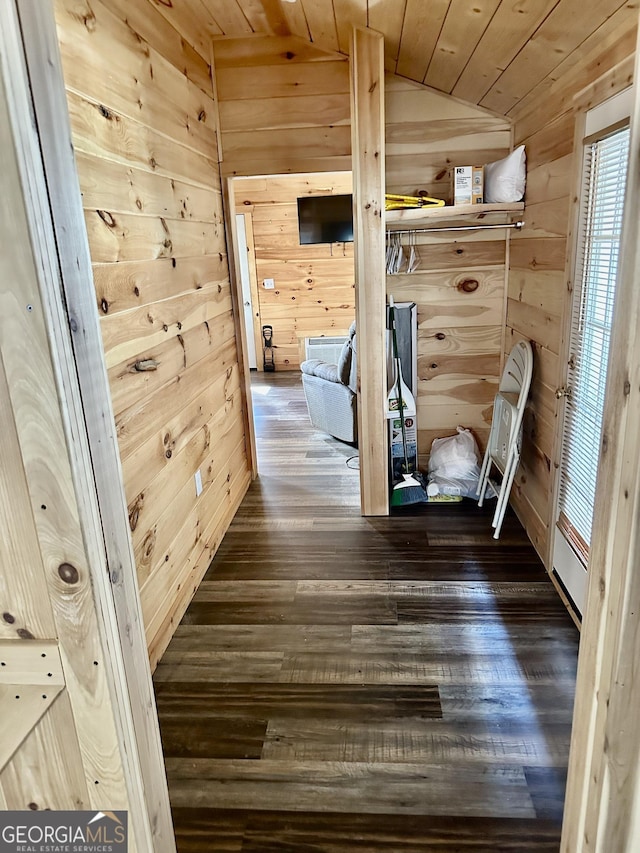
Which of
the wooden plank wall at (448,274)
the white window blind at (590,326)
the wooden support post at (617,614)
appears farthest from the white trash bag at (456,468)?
the wooden support post at (617,614)

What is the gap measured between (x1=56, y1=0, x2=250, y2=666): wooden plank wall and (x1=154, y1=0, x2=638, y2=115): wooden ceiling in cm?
37

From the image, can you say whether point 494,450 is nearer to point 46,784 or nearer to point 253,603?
point 253,603

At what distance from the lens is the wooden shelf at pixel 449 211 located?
10.2ft

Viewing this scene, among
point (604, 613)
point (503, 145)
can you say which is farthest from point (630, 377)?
point (503, 145)

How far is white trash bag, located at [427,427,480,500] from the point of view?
3656 millimetres

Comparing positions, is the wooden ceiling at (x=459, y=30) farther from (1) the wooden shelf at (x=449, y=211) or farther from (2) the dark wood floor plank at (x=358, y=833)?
(2) the dark wood floor plank at (x=358, y=833)

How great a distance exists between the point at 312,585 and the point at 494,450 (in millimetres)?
1326

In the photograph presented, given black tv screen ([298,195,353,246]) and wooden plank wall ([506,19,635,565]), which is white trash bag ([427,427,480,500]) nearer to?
wooden plank wall ([506,19,635,565])

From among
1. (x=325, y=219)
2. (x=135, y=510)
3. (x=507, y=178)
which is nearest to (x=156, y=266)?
(x=135, y=510)

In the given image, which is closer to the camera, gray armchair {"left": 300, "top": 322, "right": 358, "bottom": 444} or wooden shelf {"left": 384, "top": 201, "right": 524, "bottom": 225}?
wooden shelf {"left": 384, "top": 201, "right": 524, "bottom": 225}

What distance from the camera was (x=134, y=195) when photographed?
2154 millimetres

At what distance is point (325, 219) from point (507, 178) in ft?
13.3

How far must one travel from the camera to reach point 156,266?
2.36 meters

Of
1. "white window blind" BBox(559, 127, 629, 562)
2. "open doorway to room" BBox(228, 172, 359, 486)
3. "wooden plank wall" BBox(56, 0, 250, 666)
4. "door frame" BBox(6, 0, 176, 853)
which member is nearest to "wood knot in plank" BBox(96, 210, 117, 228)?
"wooden plank wall" BBox(56, 0, 250, 666)
